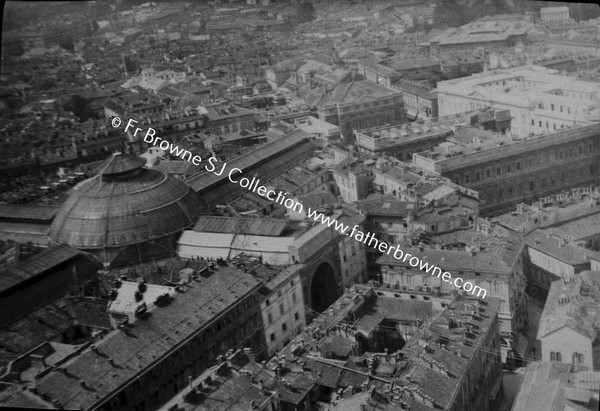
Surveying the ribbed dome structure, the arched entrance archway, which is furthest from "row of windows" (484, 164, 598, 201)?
the ribbed dome structure

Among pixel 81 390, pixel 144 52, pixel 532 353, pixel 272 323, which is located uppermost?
pixel 144 52

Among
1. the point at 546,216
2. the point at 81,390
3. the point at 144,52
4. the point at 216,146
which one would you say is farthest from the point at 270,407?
the point at 144,52

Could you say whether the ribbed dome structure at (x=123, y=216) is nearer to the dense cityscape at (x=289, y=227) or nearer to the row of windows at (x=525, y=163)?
the dense cityscape at (x=289, y=227)

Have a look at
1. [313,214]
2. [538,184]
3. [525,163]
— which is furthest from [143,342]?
[538,184]

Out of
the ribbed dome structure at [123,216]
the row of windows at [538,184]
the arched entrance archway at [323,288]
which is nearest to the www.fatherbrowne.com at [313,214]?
the arched entrance archway at [323,288]

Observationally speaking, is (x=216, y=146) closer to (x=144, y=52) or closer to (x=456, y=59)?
(x=144, y=52)

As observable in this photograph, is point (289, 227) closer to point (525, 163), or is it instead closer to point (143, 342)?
point (143, 342)
